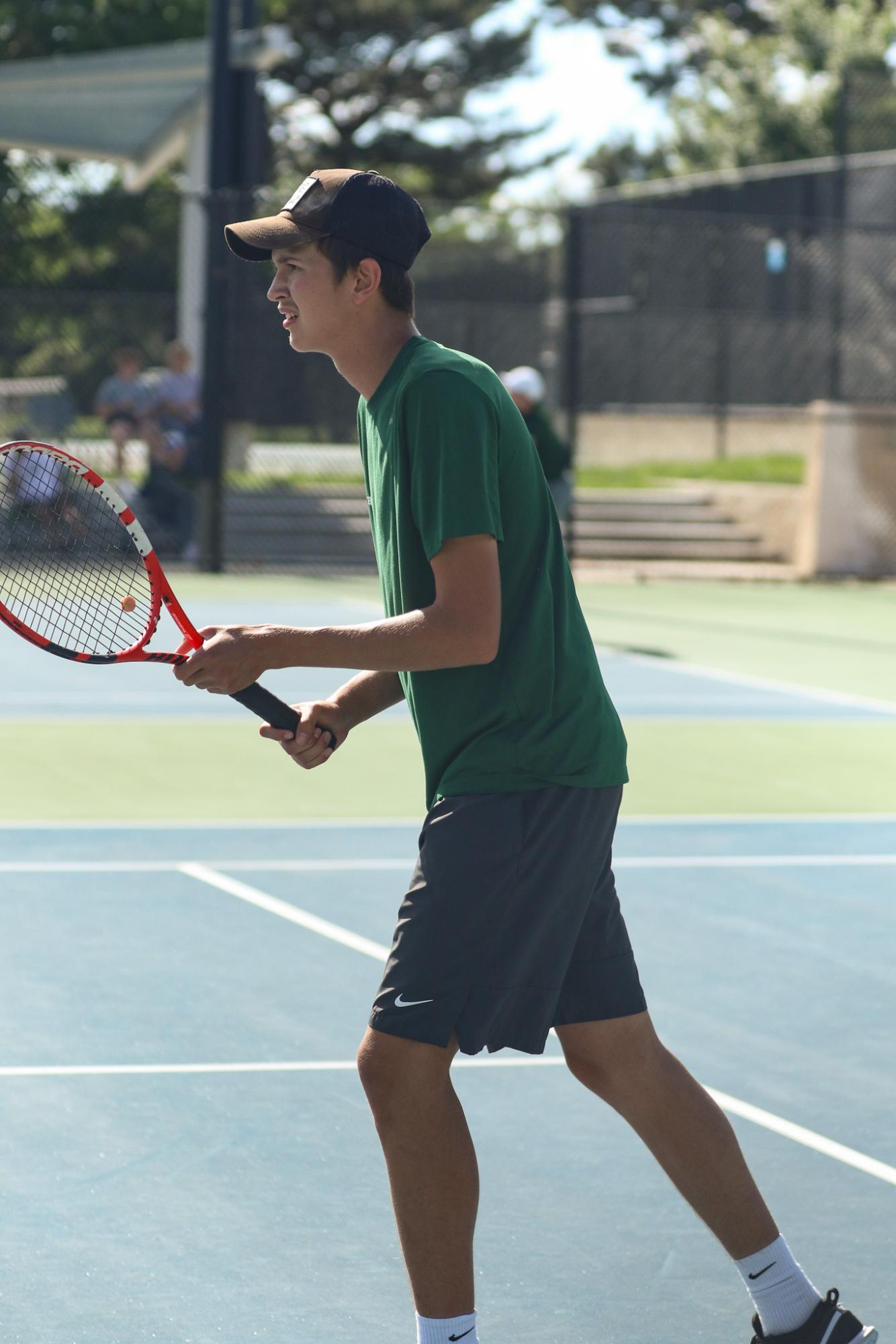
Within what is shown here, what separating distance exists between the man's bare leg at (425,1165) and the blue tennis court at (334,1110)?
410mm

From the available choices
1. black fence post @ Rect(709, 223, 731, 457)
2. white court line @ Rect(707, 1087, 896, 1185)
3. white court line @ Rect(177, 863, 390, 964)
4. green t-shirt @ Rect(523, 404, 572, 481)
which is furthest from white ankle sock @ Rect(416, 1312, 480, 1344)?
black fence post @ Rect(709, 223, 731, 457)

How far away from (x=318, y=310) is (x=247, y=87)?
1728 cm

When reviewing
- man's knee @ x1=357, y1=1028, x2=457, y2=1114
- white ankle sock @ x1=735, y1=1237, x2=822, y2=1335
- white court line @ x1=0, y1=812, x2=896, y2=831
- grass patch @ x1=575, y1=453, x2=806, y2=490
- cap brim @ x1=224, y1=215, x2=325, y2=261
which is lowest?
white court line @ x1=0, y1=812, x2=896, y2=831

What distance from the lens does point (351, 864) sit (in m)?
7.21

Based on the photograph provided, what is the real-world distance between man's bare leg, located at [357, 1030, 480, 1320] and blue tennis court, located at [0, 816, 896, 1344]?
1.35 feet

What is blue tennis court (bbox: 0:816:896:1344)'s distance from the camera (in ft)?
11.8

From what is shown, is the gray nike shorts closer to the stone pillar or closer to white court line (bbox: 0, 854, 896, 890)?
white court line (bbox: 0, 854, 896, 890)

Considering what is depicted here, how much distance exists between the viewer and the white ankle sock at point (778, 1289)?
3.25 metres

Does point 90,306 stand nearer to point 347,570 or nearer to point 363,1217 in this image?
point 347,570

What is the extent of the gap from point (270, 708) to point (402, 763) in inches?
247

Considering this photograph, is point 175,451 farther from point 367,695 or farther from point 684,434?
point 367,695

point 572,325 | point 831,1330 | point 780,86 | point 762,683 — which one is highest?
point 780,86

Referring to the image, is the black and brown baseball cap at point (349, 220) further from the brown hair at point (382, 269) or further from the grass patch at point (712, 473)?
the grass patch at point (712, 473)

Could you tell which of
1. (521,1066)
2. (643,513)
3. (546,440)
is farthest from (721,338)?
(521,1066)
